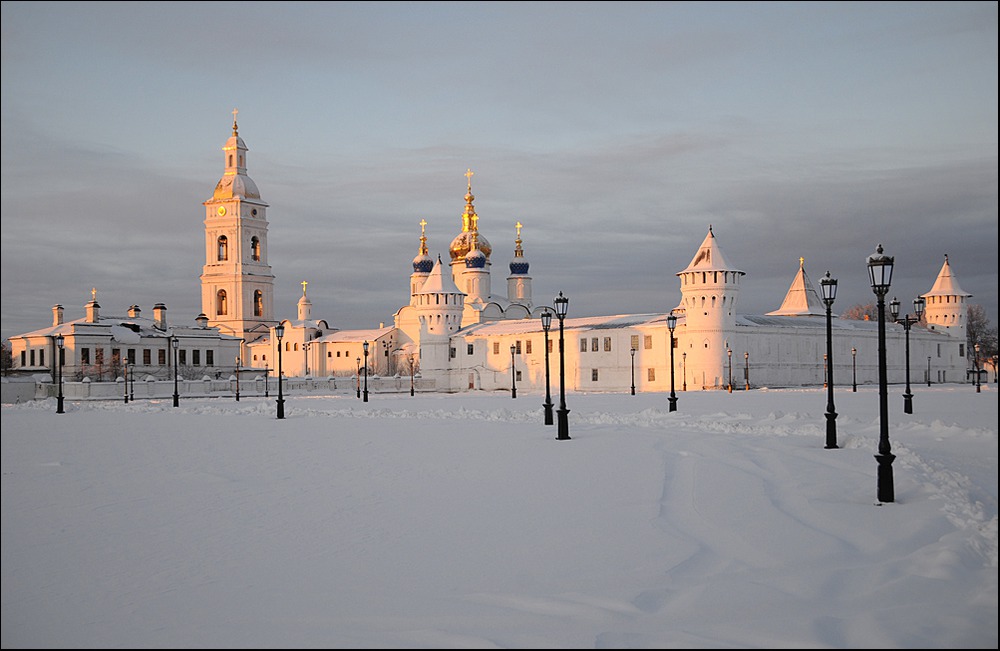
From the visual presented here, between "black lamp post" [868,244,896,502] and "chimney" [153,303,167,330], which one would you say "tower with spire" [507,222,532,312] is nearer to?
"chimney" [153,303,167,330]

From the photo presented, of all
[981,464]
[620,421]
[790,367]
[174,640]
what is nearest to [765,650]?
[174,640]

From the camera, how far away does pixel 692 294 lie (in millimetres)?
58438

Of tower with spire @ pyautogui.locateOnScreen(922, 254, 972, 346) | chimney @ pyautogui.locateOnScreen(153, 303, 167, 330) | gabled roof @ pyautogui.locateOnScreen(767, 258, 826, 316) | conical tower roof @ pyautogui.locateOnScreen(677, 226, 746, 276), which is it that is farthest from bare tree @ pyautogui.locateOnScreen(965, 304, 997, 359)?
chimney @ pyautogui.locateOnScreen(153, 303, 167, 330)

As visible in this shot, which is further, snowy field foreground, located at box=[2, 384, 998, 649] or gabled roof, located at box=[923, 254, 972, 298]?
gabled roof, located at box=[923, 254, 972, 298]

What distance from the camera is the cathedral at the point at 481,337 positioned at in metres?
58.4

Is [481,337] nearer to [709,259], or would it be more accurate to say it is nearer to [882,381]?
[709,259]

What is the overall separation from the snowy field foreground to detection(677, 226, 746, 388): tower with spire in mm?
42172

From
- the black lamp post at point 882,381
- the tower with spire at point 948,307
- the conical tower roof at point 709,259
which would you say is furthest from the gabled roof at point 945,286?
the black lamp post at point 882,381

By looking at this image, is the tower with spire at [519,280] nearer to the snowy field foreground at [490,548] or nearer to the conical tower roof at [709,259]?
the conical tower roof at [709,259]

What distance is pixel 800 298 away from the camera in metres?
75.4

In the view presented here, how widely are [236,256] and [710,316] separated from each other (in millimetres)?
61559

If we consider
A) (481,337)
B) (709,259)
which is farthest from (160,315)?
(709,259)

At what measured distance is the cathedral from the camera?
58438mm

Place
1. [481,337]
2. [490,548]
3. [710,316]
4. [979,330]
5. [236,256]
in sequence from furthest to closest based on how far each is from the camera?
1. [236,256]
2. [979,330]
3. [481,337]
4. [710,316]
5. [490,548]
